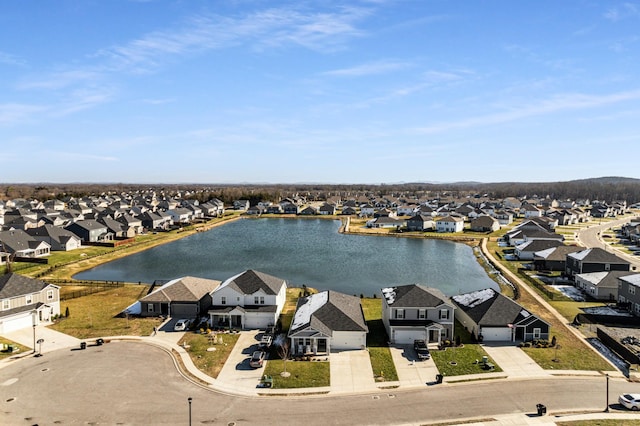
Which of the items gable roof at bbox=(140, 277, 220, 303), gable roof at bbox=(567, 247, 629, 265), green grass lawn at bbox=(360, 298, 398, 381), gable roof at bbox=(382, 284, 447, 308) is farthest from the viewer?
gable roof at bbox=(567, 247, 629, 265)

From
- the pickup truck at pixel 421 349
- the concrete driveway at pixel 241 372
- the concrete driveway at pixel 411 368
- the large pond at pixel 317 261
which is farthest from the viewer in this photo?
the large pond at pixel 317 261

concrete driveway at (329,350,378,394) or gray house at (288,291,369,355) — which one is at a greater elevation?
gray house at (288,291,369,355)

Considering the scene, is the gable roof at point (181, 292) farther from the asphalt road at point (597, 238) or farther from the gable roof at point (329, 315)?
the asphalt road at point (597, 238)

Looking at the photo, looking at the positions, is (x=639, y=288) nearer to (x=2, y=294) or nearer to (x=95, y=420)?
(x=95, y=420)

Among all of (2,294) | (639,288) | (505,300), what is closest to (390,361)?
(505,300)

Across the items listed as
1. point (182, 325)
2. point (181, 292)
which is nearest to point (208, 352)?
point (182, 325)

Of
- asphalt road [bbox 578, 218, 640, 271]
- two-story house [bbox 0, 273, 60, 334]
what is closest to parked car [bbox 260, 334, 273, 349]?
two-story house [bbox 0, 273, 60, 334]

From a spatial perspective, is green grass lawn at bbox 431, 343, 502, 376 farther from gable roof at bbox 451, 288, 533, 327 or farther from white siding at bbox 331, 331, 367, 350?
white siding at bbox 331, 331, 367, 350

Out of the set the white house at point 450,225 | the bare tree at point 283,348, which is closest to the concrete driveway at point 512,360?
the bare tree at point 283,348
